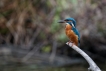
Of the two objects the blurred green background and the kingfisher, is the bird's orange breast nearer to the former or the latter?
the kingfisher

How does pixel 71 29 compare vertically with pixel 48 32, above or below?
below

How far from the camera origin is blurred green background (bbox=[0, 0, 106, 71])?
27.5 ft

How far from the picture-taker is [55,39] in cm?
870

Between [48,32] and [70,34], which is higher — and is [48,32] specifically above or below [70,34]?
above

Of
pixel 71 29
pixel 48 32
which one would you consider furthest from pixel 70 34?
pixel 48 32

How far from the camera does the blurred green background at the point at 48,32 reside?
837 cm

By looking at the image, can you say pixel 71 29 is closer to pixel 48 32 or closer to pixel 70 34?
pixel 70 34

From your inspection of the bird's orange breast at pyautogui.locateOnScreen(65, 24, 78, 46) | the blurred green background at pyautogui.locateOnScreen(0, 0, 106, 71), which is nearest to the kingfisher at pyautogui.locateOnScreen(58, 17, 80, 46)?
the bird's orange breast at pyautogui.locateOnScreen(65, 24, 78, 46)

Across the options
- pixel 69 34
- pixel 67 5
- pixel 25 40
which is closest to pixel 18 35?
pixel 25 40

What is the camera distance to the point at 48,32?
349 inches

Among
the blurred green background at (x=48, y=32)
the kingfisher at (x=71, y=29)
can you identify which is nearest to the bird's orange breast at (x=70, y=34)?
the kingfisher at (x=71, y=29)

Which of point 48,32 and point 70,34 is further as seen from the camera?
point 48,32

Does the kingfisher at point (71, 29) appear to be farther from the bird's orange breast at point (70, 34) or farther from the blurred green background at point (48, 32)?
the blurred green background at point (48, 32)

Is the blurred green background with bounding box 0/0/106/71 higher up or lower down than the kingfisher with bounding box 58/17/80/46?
higher up
